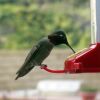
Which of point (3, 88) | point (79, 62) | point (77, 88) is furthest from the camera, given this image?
point (3, 88)

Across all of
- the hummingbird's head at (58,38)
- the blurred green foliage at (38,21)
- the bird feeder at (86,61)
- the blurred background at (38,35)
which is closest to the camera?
the bird feeder at (86,61)

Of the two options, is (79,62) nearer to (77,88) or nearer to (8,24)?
(77,88)

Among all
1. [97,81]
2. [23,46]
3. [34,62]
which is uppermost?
[34,62]

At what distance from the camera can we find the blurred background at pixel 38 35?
10.2 metres

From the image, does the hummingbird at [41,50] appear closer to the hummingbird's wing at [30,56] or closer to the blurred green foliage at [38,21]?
the hummingbird's wing at [30,56]

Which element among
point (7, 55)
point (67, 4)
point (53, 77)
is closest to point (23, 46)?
point (7, 55)

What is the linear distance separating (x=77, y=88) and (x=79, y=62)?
635cm

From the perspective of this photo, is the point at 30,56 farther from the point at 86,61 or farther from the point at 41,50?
the point at 86,61

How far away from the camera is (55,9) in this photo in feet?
40.4

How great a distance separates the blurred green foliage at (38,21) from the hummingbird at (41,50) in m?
7.76

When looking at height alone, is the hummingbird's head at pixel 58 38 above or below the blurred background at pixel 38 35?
above

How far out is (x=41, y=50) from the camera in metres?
2.83

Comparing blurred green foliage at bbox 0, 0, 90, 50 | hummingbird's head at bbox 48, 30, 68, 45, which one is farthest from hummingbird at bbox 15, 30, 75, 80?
blurred green foliage at bbox 0, 0, 90, 50

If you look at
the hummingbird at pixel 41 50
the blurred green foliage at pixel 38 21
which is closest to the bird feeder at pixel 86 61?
the hummingbird at pixel 41 50
